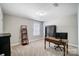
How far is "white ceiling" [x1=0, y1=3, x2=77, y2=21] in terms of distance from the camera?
146cm

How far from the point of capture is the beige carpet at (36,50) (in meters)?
1.46

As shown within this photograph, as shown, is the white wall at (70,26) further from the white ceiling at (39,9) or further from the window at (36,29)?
the window at (36,29)

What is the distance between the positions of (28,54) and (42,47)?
0.87 feet

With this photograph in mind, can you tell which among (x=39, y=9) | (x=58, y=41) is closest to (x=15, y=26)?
(x=39, y=9)

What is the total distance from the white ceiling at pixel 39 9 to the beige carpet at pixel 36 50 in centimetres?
50

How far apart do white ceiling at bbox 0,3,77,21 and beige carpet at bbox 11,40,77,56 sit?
501mm

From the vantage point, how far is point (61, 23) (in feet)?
4.88

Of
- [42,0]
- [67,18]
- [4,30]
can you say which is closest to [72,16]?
[67,18]

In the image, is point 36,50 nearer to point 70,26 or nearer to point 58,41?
point 58,41

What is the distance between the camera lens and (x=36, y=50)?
4.96 feet

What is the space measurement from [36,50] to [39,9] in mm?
699

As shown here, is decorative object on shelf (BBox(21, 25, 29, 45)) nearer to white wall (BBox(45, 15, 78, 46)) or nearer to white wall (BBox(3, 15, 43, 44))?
white wall (BBox(3, 15, 43, 44))

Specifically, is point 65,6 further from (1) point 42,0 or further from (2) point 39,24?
(2) point 39,24

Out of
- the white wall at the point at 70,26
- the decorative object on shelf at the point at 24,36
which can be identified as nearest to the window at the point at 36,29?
the decorative object on shelf at the point at 24,36
